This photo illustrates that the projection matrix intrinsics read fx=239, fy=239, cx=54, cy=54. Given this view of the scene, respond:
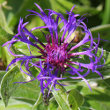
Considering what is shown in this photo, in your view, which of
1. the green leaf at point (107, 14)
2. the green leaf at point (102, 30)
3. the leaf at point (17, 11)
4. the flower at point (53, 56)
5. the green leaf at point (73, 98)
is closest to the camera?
the flower at point (53, 56)

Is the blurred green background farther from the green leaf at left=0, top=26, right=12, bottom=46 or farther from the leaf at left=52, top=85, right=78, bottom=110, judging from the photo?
the leaf at left=52, top=85, right=78, bottom=110

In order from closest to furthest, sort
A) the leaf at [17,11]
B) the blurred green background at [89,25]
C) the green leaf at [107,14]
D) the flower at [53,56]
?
the flower at [53,56] → the blurred green background at [89,25] → the leaf at [17,11] → the green leaf at [107,14]

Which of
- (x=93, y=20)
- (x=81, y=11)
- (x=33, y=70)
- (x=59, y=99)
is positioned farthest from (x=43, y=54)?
(x=93, y=20)

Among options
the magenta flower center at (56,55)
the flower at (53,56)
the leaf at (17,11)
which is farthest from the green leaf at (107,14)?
the magenta flower center at (56,55)

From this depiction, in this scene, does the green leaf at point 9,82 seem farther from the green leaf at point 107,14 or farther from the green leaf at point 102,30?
the green leaf at point 107,14

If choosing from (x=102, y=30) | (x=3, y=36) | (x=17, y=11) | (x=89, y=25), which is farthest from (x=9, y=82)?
(x=89, y=25)

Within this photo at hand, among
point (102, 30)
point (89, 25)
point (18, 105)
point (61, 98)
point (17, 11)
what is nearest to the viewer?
point (61, 98)

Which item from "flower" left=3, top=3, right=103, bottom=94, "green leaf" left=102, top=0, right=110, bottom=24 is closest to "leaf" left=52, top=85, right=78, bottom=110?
"flower" left=3, top=3, right=103, bottom=94

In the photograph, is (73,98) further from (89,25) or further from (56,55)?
(89,25)
